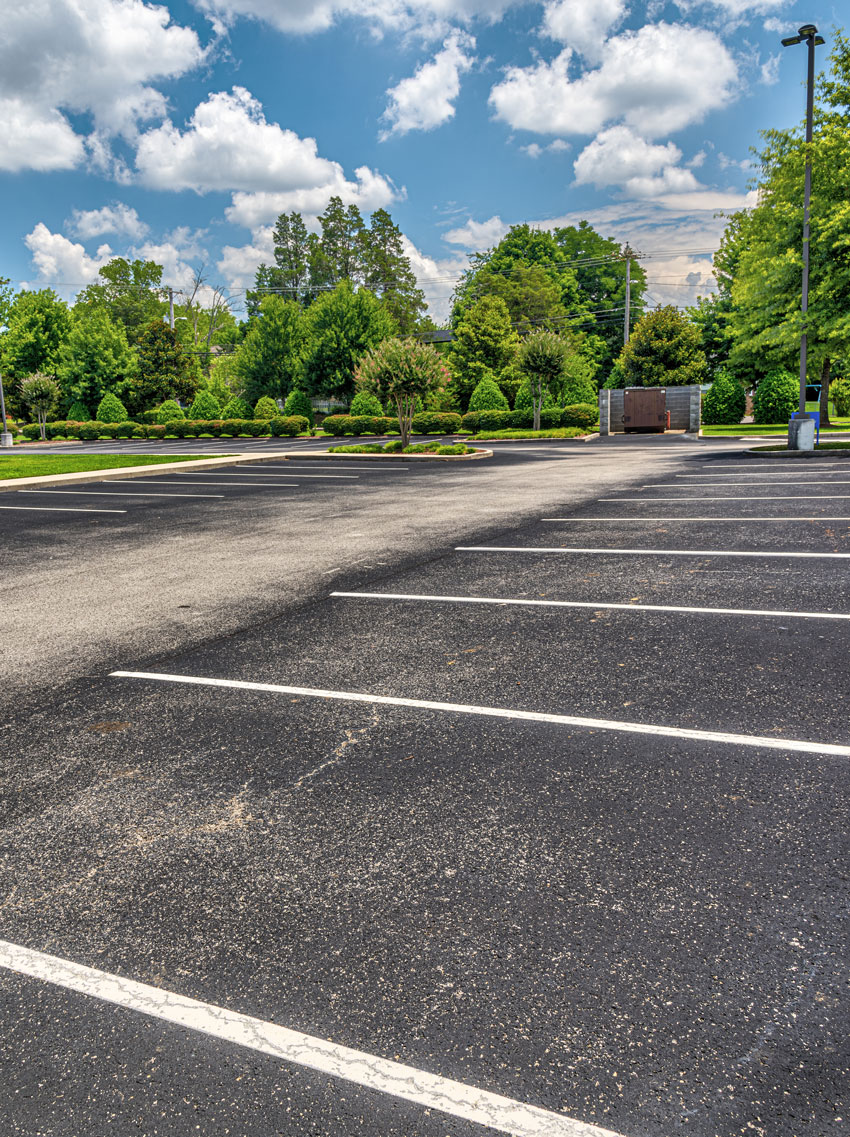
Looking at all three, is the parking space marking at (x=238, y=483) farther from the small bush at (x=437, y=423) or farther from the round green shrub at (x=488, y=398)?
the round green shrub at (x=488, y=398)

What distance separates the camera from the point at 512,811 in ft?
11.2

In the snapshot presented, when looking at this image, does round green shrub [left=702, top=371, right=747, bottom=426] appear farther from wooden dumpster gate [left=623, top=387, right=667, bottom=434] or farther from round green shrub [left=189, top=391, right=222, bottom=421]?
round green shrub [left=189, top=391, right=222, bottom=421]

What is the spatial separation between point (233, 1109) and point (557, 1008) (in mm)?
967

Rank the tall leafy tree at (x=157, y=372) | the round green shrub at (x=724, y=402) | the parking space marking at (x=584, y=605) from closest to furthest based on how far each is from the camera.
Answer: the parking space marking at (x=584, y=605) → the round green shrub at (x=724, y=402) → the tall leafy tree at (x=157, y=372)

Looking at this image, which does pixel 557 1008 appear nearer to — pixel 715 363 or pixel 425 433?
pixel 425 433

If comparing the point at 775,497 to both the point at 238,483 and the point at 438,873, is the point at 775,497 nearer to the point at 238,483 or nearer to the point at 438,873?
the point at 438,873

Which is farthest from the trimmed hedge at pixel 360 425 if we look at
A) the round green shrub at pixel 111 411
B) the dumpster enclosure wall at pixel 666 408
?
the round green shrub at pixel 111 411

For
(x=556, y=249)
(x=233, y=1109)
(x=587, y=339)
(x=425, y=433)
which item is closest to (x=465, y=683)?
(x=233, y=1109)

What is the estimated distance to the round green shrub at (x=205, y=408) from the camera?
5434 cm

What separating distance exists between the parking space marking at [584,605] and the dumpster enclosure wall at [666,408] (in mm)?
33462

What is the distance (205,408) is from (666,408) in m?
32.1

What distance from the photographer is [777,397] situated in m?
35.1

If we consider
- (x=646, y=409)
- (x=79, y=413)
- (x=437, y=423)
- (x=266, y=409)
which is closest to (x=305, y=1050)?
(x=646, y=409)

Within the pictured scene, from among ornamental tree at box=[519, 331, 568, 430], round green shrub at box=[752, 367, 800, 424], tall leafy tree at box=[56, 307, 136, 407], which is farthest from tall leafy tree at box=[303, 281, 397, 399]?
round green shrub at box=[752, 367, 800, 424]
